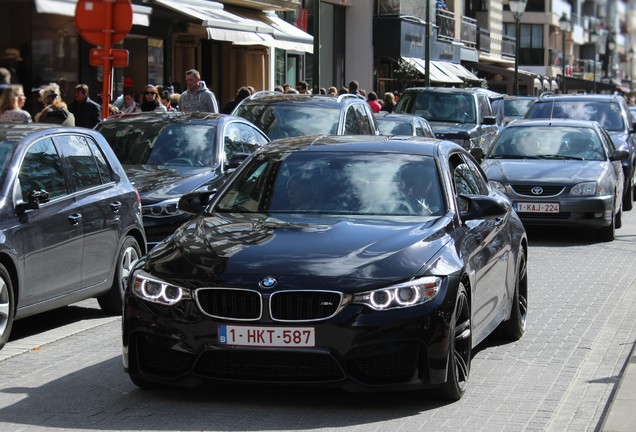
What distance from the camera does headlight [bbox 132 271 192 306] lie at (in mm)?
7121

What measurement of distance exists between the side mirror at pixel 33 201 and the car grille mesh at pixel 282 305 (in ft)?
9.25

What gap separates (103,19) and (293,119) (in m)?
2.72

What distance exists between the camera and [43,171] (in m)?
10.1

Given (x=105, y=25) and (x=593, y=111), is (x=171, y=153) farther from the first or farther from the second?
(x=593, y=111)

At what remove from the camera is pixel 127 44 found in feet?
97.6

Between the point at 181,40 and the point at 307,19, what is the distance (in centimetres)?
1007

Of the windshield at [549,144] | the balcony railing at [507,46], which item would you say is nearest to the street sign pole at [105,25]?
the windshield at [549,144]

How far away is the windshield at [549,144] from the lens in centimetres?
1830

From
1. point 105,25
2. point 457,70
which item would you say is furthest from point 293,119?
point 457,70

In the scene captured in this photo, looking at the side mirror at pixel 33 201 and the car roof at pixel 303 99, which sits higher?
the car roof at pixel 303 99

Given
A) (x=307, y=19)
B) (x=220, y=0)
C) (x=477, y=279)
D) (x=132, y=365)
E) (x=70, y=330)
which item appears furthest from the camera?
(x=307, y=19)

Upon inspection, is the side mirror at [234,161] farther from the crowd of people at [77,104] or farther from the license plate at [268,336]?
the license plate at [268,336]

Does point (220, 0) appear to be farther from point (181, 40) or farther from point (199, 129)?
point (199, 129)

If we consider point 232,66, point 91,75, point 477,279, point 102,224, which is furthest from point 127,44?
point 477,279
